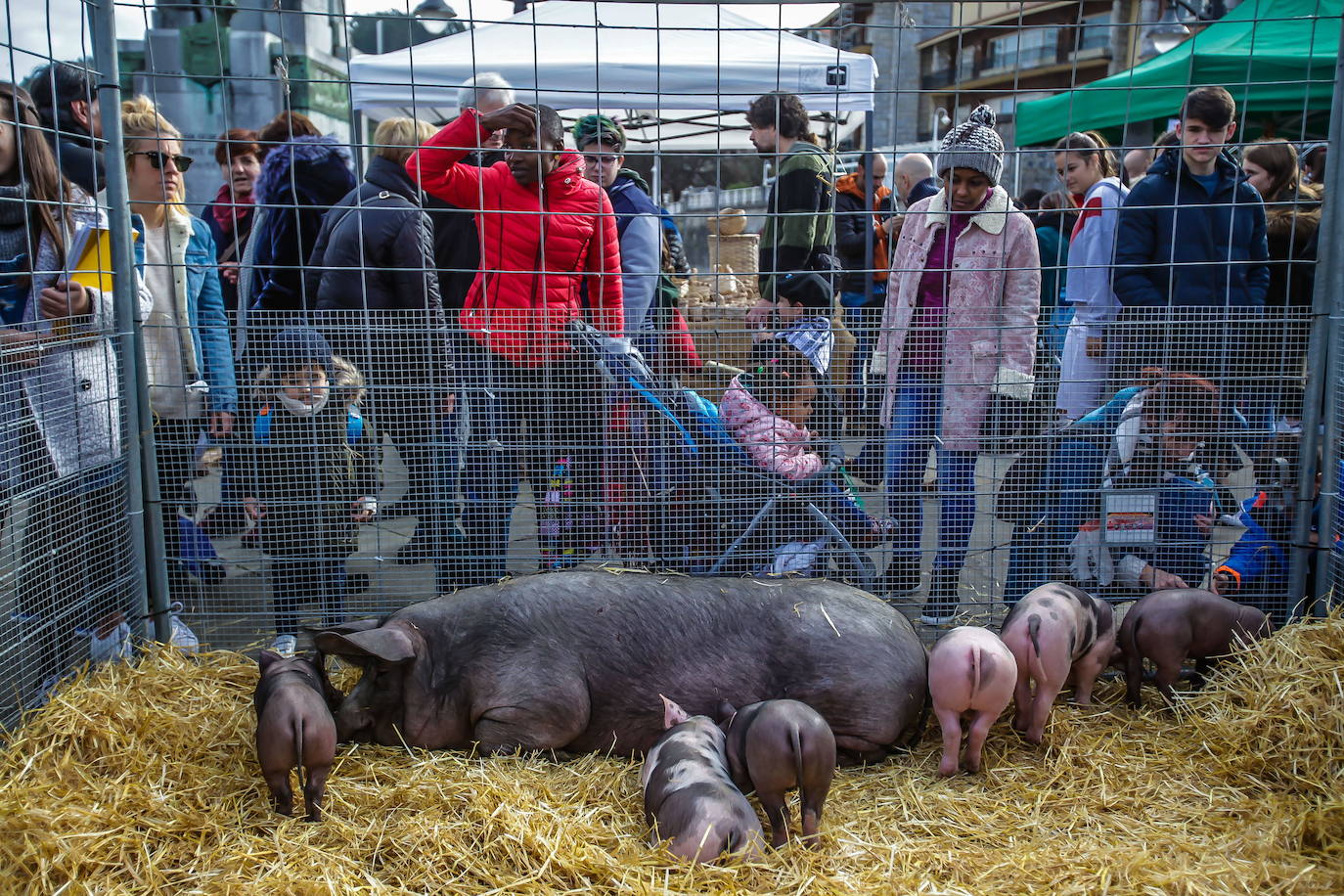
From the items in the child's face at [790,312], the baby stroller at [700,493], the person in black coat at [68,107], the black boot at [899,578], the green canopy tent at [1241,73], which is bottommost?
the black boot at [899,578]

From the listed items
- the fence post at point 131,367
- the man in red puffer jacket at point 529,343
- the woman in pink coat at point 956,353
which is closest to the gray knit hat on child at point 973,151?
the woman in pink coat at point 956,353

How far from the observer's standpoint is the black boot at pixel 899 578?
14.1 feet

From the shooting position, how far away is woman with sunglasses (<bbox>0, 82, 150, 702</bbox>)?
3402mm

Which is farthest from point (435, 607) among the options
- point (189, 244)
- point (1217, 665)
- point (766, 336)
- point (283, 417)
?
point (1217, 665)

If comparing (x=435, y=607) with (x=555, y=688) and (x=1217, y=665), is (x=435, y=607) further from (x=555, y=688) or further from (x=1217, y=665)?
(x=1217, y=665)

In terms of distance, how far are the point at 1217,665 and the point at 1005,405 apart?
47.8 inches

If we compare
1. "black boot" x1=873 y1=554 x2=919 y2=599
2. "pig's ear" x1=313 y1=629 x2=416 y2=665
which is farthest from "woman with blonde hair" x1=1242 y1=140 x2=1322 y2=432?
"pig's ear" x1=313 y1=629 x2=416 y2=665

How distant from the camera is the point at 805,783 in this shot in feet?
9.37

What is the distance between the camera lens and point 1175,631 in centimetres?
377

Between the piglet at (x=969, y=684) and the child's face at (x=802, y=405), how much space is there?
47.1 inches

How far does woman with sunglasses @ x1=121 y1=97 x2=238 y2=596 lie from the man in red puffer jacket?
94 centimetres

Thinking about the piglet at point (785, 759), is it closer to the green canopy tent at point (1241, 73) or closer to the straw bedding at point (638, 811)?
the straw bedding at point (638, 811)

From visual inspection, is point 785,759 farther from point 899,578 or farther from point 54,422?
point 54,422

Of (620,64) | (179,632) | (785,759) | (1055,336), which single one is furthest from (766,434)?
(620,64)
